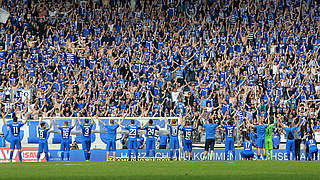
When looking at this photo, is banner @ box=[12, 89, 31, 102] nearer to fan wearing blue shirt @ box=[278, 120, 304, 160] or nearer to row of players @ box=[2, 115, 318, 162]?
row of players @ box=[2, 115, 318, 162]

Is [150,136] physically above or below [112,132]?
below

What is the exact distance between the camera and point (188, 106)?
28.3 meters

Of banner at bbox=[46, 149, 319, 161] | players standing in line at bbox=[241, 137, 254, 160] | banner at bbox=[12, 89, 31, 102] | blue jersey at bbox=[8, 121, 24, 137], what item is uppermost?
banner at bbox=[12, 89, 31, 102]

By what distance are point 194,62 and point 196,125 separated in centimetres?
596

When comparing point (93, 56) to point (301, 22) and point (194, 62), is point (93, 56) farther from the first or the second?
point (301, 22)

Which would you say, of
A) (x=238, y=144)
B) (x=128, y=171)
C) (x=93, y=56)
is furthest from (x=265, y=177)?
(x=93, y=56)

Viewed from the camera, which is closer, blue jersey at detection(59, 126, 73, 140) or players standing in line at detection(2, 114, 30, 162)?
players standing in line at detection(2, 114, 30, 162)

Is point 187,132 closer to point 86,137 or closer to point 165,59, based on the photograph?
point 86,137

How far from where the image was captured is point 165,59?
31562 mm

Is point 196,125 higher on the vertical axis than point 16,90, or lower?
lower

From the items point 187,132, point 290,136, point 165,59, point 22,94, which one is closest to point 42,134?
point 187,132

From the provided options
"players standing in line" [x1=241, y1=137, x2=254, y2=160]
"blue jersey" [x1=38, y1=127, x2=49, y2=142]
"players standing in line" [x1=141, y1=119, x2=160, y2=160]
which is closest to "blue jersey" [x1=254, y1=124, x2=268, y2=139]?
"players standing in line" [x1=241, y1=137, x2=254, y2=160]

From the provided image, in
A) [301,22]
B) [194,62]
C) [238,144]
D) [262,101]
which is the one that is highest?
[301,22]

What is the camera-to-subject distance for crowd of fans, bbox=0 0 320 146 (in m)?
28.4
